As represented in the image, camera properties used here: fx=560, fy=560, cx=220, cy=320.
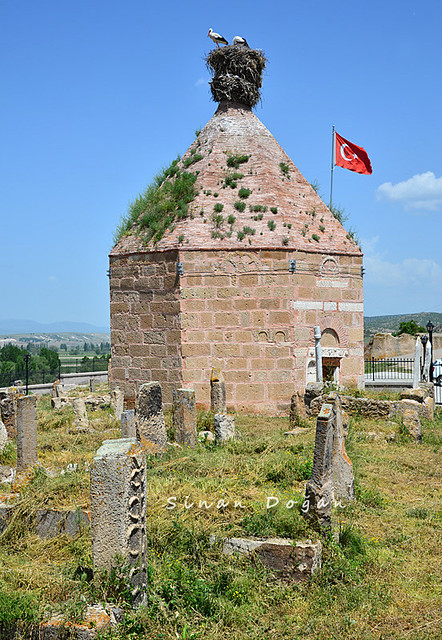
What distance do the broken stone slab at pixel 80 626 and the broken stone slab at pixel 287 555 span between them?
1608mm

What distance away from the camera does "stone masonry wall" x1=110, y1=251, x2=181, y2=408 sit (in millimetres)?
15070

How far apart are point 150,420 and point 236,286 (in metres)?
6.41

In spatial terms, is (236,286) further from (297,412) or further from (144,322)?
(297,412)

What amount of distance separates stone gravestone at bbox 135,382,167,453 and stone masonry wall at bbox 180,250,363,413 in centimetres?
532

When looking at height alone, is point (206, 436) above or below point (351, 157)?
below

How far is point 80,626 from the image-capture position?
167 inches

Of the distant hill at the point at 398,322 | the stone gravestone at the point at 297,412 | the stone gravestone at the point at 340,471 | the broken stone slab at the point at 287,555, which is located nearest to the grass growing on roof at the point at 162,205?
the stone gravestone at the point at 297,412

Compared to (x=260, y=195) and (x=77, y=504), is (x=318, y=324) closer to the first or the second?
(x=260, y=195)

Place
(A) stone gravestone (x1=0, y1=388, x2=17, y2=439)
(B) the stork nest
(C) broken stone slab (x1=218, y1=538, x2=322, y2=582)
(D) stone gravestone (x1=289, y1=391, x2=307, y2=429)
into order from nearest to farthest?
(C) broken stone slab (x1=218, y1=538, x2=322, y2=582) → (A) stone gravestone (x1=0, y1=388, x2=17, y2=439) → (D) stone gravestone (x1=289, y1=391, x2=307, y2=429) → (B) the stork nest

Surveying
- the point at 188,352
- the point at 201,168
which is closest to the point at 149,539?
the point at 188,352

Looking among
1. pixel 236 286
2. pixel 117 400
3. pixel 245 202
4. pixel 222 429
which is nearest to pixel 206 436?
pixel 222 429

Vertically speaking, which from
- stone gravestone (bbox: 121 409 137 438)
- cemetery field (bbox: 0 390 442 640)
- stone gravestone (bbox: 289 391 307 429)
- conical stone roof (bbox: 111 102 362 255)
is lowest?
cemetery field (bbox: 0 390 442 640)

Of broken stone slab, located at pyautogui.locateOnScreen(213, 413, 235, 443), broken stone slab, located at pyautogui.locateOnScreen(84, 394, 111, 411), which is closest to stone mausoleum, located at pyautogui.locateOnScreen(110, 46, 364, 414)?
broken stone slab, located at pyautogui.locateOnScreen(84, 394, 111, 411)

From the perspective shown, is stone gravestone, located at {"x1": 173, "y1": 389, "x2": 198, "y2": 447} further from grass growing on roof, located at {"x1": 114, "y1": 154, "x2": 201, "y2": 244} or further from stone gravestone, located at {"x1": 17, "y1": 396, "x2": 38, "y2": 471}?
grass growing on roof, located at {"x1": 114, "y1": 154, "x2": 201, "y2": 244}
